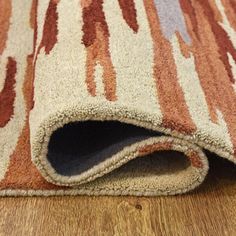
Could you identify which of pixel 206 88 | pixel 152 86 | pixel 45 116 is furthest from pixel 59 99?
pixel 206 88

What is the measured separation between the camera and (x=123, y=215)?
702 millimetres

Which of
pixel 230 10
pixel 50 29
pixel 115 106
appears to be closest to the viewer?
pixel 115 106

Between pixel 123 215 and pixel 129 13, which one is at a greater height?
pixel 129 13

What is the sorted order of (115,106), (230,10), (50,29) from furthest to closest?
(230,10), (50,29), (115,106)

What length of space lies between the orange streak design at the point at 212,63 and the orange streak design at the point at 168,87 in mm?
58

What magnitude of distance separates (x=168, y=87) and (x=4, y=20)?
1.60ft

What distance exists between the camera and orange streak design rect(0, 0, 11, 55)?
0.99 m

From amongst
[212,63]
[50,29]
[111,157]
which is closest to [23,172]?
[111,157]

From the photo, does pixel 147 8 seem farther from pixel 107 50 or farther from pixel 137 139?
pixel 137 139

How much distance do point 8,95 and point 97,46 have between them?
0.72ft

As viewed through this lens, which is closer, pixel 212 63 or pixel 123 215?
pixel 123 215

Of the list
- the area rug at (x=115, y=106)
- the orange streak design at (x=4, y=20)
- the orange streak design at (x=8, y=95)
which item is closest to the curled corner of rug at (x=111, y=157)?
the area rug at (x=115, y=106)

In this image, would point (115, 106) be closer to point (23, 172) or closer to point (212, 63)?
point (23, 172)

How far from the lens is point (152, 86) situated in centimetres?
71
